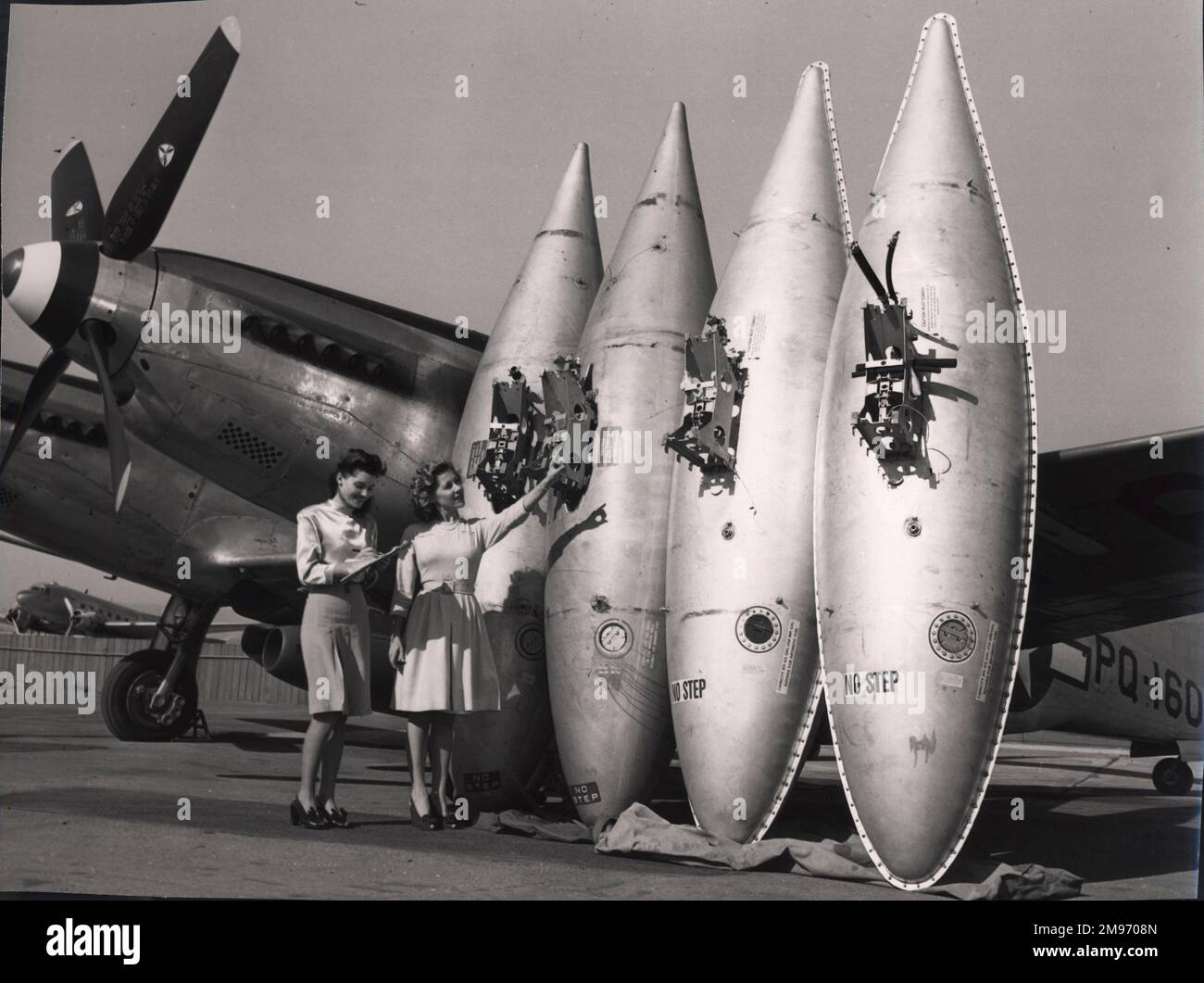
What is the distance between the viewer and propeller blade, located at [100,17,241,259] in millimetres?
7277

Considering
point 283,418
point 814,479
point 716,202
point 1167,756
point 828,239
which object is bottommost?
point 1167,756

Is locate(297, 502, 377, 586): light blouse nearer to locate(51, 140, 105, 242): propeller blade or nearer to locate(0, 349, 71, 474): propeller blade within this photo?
locate(0, 349, 71, 474): propeller blade

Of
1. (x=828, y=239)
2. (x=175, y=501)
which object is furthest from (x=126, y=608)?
(x=828, y=239)

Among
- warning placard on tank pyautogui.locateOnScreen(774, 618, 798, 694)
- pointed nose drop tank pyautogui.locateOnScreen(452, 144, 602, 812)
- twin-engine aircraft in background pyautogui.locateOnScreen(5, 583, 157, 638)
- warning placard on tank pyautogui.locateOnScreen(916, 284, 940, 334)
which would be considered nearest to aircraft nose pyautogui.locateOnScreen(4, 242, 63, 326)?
pointed nose drop tank pyautogui.locateOnScreen(452, 144, 602, 812)

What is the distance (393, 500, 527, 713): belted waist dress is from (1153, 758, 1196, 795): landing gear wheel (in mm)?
8377

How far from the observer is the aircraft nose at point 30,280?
26.8 feet

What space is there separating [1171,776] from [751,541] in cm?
787

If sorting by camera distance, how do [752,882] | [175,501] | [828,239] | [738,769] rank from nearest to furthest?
[752,882]
[738,769]
[828,239]
[175,501]

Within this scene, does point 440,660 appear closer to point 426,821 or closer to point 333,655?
point 333,655

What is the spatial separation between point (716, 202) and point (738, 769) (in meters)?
3.67

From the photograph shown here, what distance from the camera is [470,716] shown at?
6836 millimetres

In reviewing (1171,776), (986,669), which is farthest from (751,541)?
(1171,776)

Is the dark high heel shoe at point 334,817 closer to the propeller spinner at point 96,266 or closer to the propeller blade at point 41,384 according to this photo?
the propeller spinner at point 96,266
